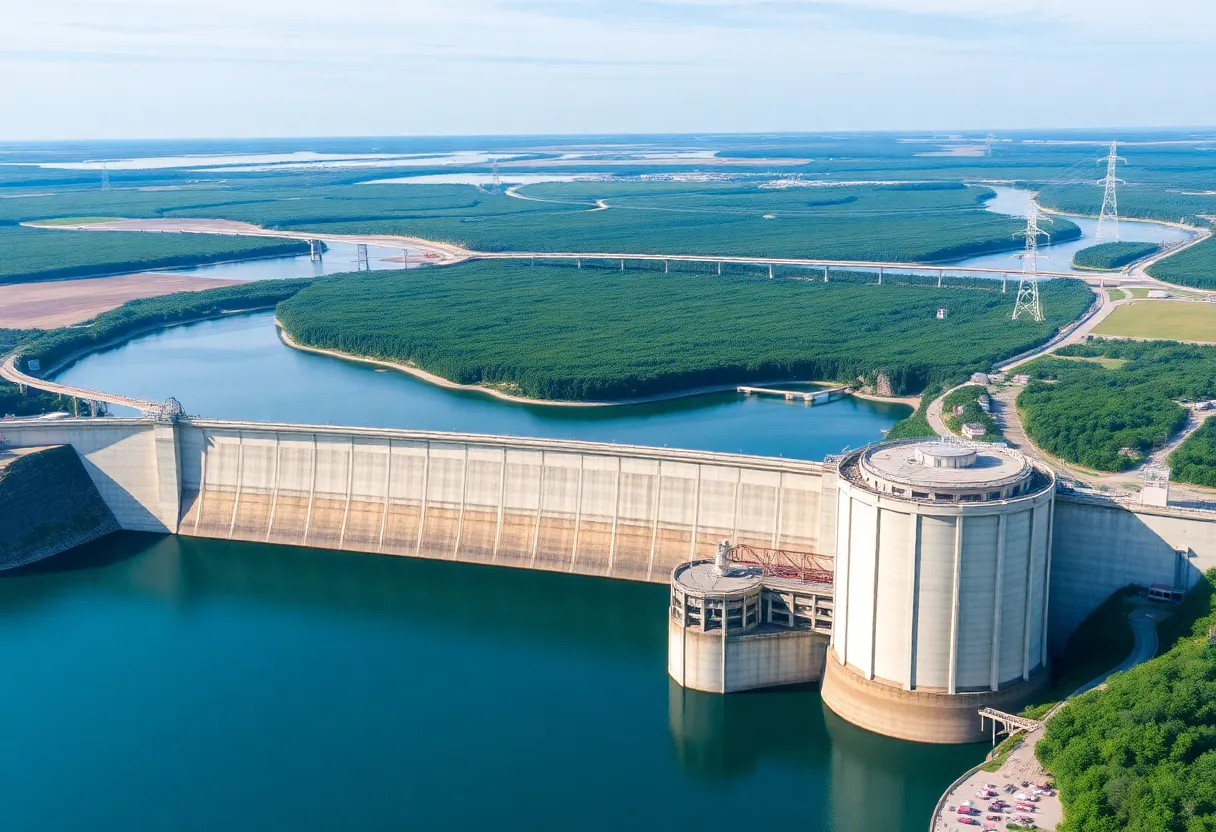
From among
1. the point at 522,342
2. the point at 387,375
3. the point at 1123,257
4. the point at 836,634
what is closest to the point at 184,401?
the point at 387,375

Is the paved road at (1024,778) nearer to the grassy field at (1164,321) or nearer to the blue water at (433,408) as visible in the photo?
the blue water at (433,408)

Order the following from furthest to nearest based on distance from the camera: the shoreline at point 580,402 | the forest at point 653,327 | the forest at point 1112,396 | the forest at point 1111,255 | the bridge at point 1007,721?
the forest at point 1111,255 → the forest at point 653,327 → the shoreline at point 580,402 → the forest at point 1112,396 → the bridge at point 1007,721

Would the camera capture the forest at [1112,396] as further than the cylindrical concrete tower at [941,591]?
Yes

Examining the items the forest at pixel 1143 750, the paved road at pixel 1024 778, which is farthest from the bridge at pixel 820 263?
the forest at pixel 1143 750

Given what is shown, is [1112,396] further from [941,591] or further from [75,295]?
[75,295]

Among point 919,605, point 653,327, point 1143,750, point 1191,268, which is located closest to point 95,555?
point 919,605

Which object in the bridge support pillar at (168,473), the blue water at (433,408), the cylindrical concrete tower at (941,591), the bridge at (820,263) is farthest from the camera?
the bridge at (820,263)

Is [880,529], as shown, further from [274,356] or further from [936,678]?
[274,356]
